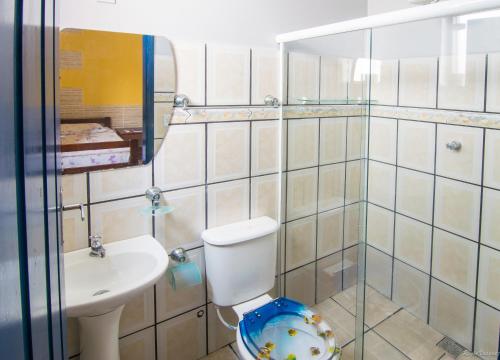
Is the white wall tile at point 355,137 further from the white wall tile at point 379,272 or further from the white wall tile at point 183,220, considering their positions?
the white wall tile at point 183,220

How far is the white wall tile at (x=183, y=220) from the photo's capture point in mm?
1667

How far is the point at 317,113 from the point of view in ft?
6.79

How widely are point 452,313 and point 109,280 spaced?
5.85ft

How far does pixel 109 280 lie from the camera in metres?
1.44

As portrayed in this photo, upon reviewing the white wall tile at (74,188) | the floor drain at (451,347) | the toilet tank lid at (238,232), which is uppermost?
the white wall tile at (74,188)

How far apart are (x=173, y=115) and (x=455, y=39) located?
1.39m

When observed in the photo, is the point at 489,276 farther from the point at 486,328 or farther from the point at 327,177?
the point at 327,177

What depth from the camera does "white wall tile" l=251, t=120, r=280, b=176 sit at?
191 cm

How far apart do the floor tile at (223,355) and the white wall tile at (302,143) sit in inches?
40.6

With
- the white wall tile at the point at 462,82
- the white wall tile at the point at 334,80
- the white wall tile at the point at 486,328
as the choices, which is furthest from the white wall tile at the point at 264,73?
the white wall tile at the point at 486,328

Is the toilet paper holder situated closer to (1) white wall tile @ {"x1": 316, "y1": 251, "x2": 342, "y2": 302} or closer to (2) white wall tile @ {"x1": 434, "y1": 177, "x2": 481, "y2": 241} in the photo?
(1) white wall tile @ {"x1": 316, "y1": 251, "x2": 342, "y2": 302}

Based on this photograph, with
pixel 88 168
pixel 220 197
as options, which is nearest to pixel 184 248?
pixel 220 197

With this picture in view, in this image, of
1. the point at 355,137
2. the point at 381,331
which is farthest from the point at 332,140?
the point at 381,331

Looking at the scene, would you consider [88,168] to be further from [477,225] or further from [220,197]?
[477,225]
